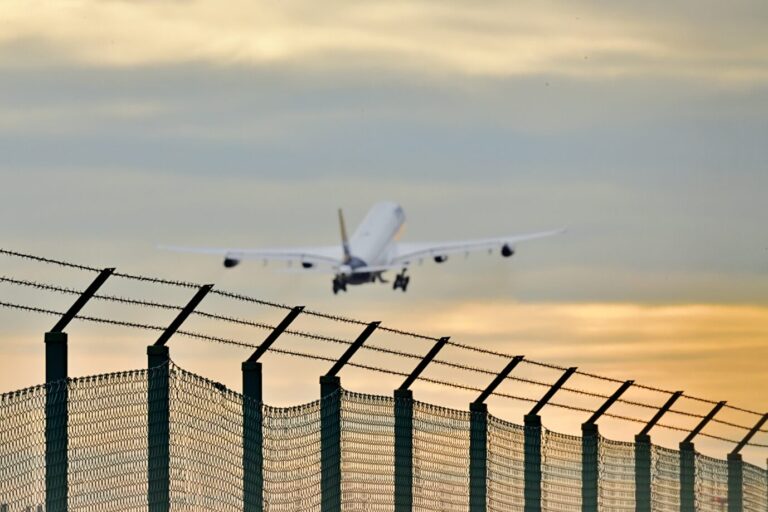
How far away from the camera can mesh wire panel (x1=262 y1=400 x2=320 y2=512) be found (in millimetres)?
22562

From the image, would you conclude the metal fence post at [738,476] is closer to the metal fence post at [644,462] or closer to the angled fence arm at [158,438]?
the metal fence post at [644,462]

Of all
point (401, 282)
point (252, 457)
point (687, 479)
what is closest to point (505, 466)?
point (252, 457)

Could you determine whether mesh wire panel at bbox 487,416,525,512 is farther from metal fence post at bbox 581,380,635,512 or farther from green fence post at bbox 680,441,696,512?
green fence post at bbox 680,441,696,512

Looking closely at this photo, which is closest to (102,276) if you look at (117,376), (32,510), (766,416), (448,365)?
(117,376)

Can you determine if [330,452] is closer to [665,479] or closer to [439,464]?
[439,464]

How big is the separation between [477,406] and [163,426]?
730cm

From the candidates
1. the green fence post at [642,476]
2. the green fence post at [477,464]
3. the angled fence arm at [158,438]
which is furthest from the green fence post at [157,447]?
the green fence post at [642,476]

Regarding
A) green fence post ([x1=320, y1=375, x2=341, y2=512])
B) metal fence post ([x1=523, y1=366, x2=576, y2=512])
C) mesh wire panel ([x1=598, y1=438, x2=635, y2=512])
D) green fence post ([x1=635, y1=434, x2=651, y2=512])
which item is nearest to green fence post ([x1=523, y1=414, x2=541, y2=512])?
metal fence post ([x1=523, y1=366, x2=576, y2=512])

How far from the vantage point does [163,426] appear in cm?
2033

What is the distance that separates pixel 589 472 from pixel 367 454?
5919 millimetres

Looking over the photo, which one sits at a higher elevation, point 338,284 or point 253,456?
point 338,284

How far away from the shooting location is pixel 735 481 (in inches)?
1437

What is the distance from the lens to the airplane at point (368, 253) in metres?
107

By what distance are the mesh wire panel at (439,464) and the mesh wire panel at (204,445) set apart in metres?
3.62
